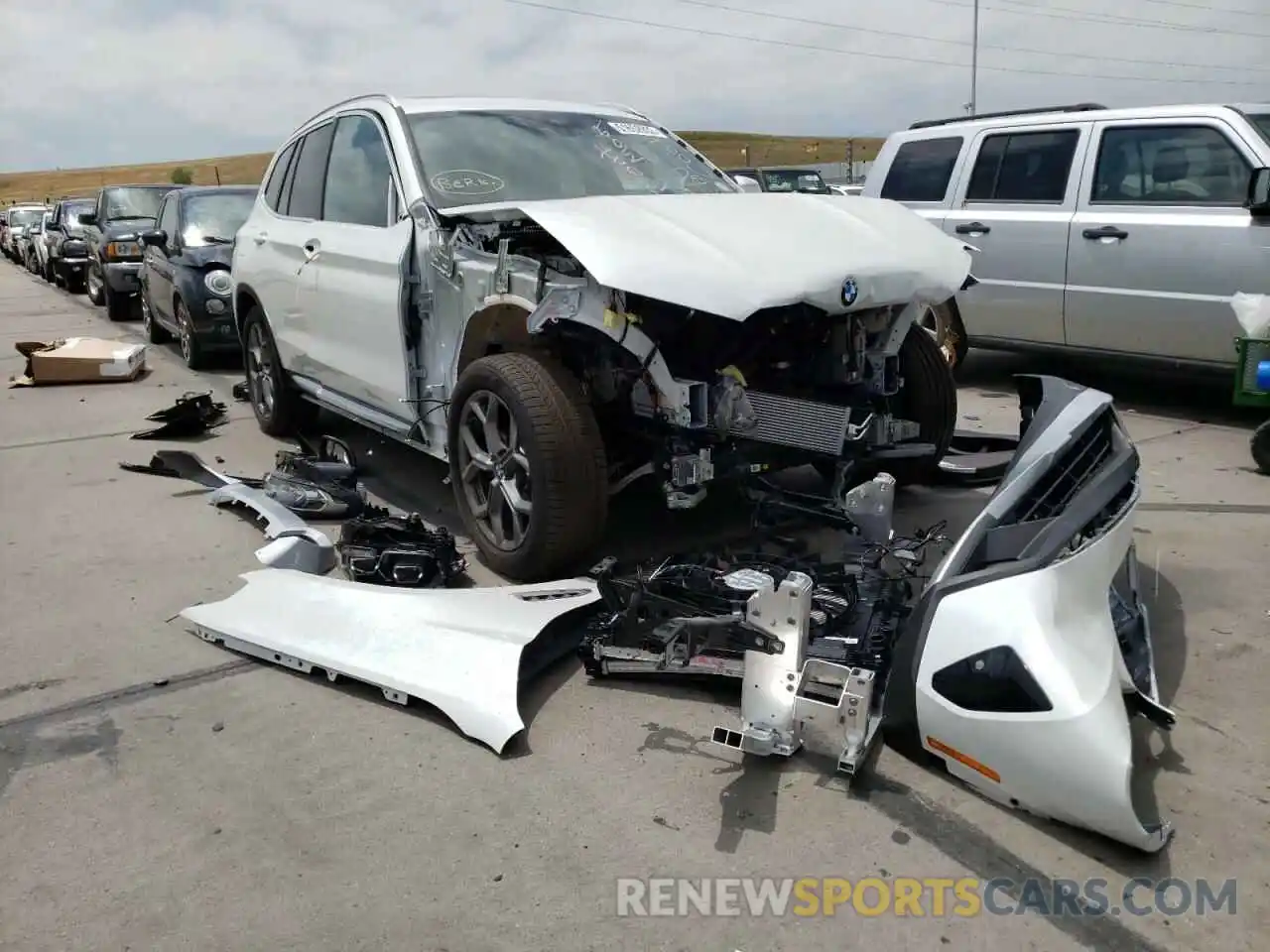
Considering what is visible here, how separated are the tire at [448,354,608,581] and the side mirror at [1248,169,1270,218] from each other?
4.58 meters

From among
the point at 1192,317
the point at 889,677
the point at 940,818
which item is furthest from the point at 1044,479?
the point at 1192,317

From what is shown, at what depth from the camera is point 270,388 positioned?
659 cm

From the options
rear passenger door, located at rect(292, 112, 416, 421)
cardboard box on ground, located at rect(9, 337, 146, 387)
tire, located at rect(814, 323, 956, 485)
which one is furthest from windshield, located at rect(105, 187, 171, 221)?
tire, located at rect(814, 323, 956, 485)

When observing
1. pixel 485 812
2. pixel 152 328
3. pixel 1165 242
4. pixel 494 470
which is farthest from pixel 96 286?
pixel 485 812

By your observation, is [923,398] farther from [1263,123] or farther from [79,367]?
[79,367]

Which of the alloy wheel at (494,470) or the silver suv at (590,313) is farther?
the alloy wheel at (494,470)

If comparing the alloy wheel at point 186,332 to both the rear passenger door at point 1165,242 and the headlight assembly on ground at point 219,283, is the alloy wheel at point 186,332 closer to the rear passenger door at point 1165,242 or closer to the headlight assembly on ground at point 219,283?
the headlight assembly on ground at point 219,283

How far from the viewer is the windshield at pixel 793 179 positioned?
61.9ft

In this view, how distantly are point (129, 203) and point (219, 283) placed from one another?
23.1ft

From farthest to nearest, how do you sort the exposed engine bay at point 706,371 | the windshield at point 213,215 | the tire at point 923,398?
the windshield at point 213,215 < the tire at point 923,398 < the exposed engine bay at point 706,371

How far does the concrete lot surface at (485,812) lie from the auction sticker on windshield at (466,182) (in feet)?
6.74

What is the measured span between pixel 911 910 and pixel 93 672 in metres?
2.81

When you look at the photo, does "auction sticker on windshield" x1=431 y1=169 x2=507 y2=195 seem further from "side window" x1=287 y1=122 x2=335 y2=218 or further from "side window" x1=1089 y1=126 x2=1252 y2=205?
"side window" x1=1089 y1=126 x2=1252 y2=205

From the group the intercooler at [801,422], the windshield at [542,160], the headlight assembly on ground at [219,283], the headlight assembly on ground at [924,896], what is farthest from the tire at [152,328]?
the headlight assembly on ground at [924,896]
